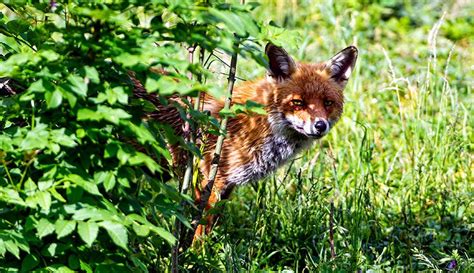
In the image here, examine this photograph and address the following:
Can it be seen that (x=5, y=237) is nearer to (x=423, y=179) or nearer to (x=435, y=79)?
(x=423, y=179)

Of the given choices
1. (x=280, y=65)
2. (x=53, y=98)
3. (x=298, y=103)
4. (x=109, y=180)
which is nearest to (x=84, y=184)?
(x=109, y=180)

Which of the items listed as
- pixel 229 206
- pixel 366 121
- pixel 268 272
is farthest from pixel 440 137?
pixel 268 272

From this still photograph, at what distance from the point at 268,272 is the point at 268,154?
4.19 feet

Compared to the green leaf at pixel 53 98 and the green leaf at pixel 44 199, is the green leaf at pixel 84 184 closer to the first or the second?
the green leaf at pixel 44 199

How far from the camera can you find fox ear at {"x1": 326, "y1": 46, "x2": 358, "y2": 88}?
5.70m

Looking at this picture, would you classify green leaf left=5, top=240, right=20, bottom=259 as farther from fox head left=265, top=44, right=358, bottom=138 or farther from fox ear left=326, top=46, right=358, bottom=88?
fox ear left=326, top=46, right=358, bottom=88

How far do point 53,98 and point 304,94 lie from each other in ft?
9.03

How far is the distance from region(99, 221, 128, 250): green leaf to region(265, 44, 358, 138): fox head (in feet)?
8.05

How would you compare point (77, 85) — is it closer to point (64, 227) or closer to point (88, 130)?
point (88, 130)

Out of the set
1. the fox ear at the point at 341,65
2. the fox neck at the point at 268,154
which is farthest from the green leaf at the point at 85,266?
the fox ear at the point at 341,65

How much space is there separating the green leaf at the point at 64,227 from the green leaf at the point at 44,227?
3 centimetres

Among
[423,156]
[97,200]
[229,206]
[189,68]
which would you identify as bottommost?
[229,206]

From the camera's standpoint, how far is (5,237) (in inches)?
125

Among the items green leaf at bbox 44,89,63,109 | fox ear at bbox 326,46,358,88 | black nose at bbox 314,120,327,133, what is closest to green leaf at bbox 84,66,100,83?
green leaf at bbox 44,89,63,109
